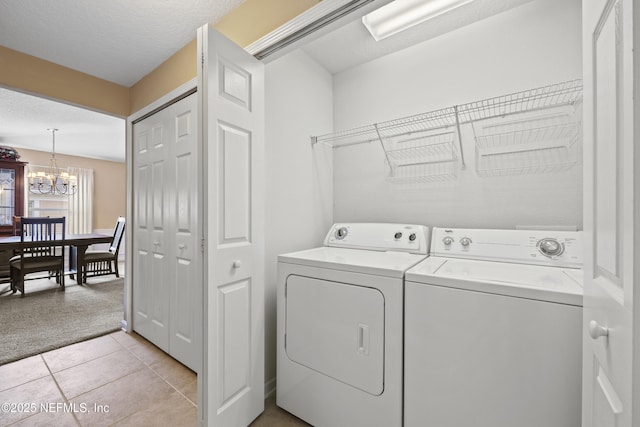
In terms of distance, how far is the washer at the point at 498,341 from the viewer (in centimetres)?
90

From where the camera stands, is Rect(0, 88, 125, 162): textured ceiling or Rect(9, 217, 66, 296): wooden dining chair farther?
Rect(9, 217, 66, 296): wooden dining chair

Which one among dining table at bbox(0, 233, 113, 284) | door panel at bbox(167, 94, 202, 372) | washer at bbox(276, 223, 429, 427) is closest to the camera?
washer at bbox(276, 223, 429, 427)

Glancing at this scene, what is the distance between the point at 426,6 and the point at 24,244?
5.12 metres

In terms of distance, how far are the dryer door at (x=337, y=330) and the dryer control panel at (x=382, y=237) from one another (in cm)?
56

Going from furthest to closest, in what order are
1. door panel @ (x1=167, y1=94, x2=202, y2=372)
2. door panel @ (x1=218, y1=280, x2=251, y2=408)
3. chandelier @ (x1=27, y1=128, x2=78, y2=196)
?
1. chandelier @ (x1=27, y1=128, x2=78, y2=196)
2. door panel @ (x1=167, y1=94, x2=202, y2=372)
3. door panel @ (x1=218, y1=280, x2=251, y2=408)

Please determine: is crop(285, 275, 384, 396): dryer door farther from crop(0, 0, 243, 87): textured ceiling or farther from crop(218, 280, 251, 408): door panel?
crop(0, 0, 243, 87): textured ceiling

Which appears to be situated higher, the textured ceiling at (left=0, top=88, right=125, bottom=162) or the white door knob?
the textured ceiling at (left=0, top=88, right=125, bottom=162)

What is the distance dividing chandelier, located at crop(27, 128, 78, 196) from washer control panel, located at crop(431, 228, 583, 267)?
248 inches

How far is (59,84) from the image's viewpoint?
2.23 metres

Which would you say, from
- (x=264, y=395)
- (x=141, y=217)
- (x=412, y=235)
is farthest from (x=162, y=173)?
(x=412, y=235)

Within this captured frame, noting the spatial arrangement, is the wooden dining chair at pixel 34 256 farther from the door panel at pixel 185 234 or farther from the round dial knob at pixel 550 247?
the round dial knob at pixel 550 247

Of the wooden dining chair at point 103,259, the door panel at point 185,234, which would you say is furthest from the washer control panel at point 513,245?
the wooden dining chair at point 103,259

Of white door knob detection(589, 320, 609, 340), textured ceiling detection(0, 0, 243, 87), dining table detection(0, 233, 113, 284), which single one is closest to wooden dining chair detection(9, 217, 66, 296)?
dining table detection(0, 233, 113, 284)

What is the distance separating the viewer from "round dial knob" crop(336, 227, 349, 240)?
6.57ft
